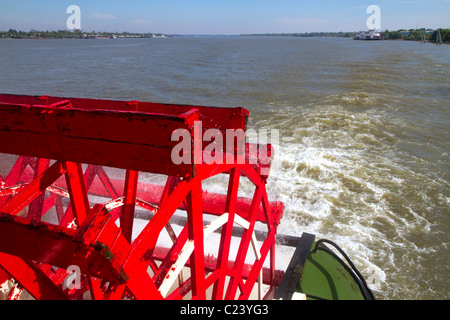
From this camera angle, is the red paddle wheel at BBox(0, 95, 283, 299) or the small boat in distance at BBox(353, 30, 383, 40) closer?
the red paddle wheel at BBox(0, 95, 283, 299)

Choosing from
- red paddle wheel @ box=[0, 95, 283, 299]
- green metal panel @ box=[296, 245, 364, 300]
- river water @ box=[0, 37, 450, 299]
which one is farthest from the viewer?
river water @ box=[0, 37, 450, 299]

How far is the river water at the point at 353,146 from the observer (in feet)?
14.3

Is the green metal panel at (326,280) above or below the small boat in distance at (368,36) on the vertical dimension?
below

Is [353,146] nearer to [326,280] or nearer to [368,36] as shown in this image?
[326,280]

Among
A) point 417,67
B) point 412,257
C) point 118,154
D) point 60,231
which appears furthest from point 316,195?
point 417,67

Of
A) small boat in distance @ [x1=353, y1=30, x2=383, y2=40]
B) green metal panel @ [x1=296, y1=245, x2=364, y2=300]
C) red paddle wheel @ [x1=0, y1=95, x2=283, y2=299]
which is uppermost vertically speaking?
small boat in distance @ [x1=353, y1=30, x2=383, y2=40]

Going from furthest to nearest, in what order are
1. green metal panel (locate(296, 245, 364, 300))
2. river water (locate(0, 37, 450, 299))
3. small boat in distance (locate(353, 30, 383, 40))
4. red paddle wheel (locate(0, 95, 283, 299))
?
small boat in distance (locate(353, 30, 383, 40)) < river water (locate(0, 37, 450, 299)) < green metal panel (locate(296, 245, 364, 300)) < red paddle wheel (locate(0, 95, 283, 299))

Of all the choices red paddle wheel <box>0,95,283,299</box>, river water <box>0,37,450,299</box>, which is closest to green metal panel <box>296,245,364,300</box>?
red paddle wheel <box>0,95,283,299</box>

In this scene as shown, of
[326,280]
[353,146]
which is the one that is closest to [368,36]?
[353,146]

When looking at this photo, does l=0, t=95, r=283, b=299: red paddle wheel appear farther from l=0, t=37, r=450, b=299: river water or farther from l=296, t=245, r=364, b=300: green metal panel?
l=0, t=37, r=450, b=299: river water

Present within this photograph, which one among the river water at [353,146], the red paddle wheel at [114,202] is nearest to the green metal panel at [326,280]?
the red paddle wheel at [114,202]

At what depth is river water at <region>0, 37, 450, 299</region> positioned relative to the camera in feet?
14.3

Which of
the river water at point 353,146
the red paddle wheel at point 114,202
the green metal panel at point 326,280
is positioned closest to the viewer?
the red paddle wheel at point 114,202

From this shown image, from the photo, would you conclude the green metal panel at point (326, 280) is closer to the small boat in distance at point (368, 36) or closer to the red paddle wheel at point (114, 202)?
the red paddle wheel at point (114, 202)
